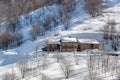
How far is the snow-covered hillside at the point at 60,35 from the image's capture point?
39825 millimetres

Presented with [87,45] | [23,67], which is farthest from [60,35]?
[23,67]

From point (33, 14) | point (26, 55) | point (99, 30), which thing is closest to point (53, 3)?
point (33, 14)

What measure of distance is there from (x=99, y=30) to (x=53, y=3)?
24.4 m

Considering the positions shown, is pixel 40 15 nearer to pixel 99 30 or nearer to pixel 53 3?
pixel 53 3

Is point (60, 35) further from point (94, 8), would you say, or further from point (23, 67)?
point (23, 67)

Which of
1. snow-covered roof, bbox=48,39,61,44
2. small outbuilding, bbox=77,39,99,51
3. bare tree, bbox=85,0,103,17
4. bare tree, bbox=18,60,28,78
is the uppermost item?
bare tree, bbox=85,0,103,17

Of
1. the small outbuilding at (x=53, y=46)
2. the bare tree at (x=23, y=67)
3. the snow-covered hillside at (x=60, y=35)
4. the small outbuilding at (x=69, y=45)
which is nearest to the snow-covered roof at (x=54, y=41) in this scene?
the small outbuilding at (x=53, y=46)

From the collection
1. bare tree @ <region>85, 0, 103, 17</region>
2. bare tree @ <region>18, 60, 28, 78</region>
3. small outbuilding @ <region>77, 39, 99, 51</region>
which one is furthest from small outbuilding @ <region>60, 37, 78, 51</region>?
bare tree @ <region>85, 0, 103, 17</region>

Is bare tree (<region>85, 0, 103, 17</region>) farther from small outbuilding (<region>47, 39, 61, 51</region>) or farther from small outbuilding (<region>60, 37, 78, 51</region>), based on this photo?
small outbuilding (<region>47, 39, 61, 51</region>)

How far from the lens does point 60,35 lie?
58.3 meters

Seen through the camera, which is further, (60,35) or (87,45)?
(60,35)

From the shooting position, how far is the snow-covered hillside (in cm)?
3983

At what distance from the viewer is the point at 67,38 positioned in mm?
53250

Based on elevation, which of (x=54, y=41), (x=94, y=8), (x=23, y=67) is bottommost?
(x=23, y=67)
